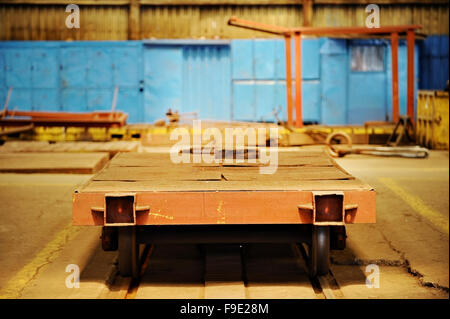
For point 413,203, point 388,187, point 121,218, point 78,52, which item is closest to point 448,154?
point 388,187

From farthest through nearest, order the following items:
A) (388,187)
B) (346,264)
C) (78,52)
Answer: (78,52)
(388,187)
(346,264)

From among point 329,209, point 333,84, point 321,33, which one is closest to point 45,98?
point 333,84

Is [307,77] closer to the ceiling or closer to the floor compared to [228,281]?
closer to the ceiling

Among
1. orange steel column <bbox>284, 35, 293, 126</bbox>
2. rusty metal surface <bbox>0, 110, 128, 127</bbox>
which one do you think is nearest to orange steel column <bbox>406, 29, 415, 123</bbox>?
orange steel column <bbox>284, 35, 293, 126</bbox>

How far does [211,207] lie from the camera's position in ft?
16.6

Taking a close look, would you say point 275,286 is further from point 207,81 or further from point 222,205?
point 207,81

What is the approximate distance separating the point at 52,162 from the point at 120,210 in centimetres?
723

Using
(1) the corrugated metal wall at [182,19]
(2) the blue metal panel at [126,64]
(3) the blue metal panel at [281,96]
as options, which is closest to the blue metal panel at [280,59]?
(3) the blue metal panel at [281,96]

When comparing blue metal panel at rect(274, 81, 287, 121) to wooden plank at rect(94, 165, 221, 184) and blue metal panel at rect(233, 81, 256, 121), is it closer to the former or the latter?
blue metal panel at rect(233, 81, 256, 121)

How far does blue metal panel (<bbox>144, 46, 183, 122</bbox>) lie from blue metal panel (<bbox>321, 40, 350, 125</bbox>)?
3.73m

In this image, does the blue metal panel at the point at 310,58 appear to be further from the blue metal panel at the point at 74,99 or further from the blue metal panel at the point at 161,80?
the blue metal panel at the point at 74,99

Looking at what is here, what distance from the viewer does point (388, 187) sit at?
10.6 meters
